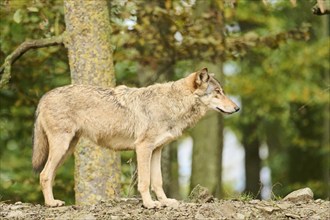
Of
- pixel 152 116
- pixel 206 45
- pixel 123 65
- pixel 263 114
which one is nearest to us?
pixel 152 116

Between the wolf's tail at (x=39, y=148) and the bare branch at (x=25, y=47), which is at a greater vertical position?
the bare branch at (x=25, y=47)

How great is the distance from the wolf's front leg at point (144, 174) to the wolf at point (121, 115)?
20cm

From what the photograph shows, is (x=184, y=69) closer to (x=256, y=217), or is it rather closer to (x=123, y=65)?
(x=123, y=65)

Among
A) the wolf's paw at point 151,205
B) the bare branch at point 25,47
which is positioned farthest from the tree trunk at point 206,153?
the wolf's paw at point 151,205

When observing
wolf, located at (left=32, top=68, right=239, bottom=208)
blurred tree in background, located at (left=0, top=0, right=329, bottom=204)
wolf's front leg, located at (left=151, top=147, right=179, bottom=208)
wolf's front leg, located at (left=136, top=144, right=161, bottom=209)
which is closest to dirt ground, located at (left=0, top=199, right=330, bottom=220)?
wolf's front leg, located at (left=136, top=144, right=161, bottom=209)

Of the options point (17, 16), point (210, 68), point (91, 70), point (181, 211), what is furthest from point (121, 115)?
point (210, 68)

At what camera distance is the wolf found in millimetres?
11156

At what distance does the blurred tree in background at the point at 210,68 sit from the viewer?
16688 mm

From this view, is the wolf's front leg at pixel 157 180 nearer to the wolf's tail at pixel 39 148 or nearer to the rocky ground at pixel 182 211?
the rocky ground at pixel 182 211

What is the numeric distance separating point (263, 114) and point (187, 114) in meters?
14.3

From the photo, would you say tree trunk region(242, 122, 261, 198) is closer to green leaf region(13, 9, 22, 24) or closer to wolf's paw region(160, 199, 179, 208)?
green leaf region(13, 9, 22, 24)

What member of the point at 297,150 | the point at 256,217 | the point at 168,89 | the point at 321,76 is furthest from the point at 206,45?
the point at 297,150

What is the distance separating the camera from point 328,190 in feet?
84.7

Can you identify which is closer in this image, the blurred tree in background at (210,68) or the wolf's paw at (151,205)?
the wolf's paw at (151,205)
